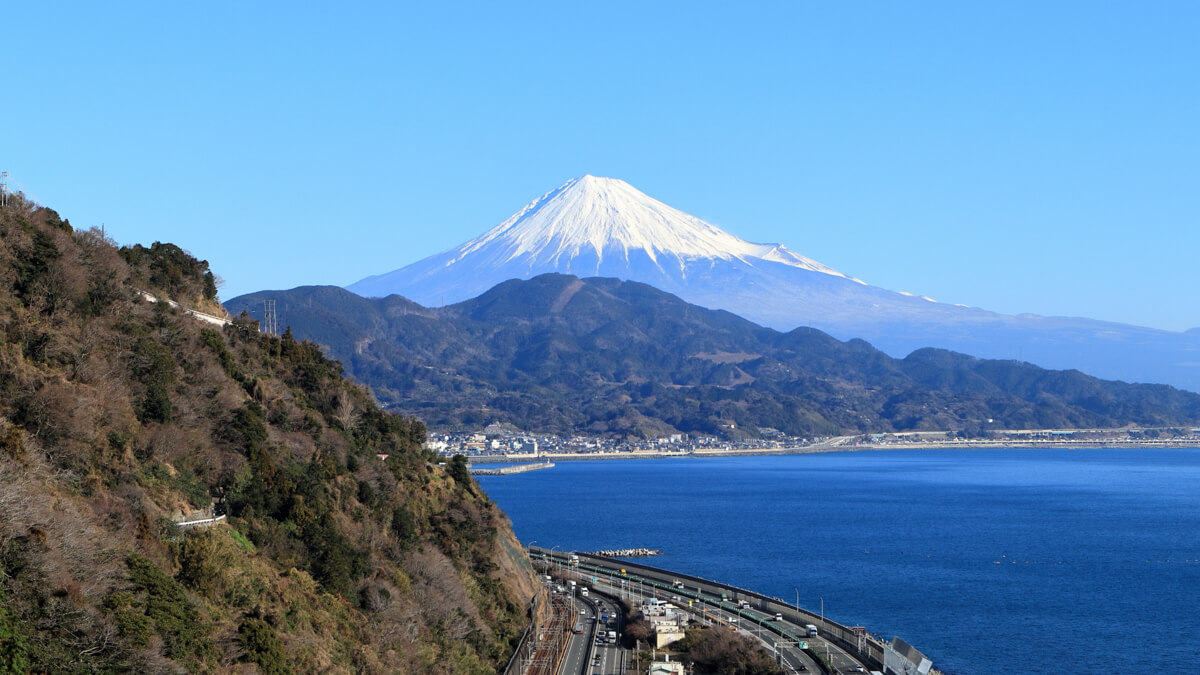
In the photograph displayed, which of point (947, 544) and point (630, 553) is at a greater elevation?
point (947, 544)

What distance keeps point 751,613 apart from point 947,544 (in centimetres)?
2314

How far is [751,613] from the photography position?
3419cm

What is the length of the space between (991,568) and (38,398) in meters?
39.0

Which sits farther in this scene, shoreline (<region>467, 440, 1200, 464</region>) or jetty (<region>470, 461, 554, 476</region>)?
shoreline (<region>467, 440, 1200, 464</region>)

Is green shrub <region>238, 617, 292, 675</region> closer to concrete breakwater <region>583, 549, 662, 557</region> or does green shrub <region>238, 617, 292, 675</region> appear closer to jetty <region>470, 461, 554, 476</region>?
concrete breakwater <region>583, 549, 662, 557</region>

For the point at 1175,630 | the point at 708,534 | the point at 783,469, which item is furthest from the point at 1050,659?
the point at 783,469

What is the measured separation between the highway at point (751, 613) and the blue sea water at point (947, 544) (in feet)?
8.49

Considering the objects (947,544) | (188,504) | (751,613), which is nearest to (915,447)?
(947,544)

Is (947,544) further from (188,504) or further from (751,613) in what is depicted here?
(188,504)

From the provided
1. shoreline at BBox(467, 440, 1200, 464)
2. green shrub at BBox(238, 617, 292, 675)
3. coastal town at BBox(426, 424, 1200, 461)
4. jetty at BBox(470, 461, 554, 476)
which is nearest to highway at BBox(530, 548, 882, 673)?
green shrub at BBox(238, 617, 292, 675)

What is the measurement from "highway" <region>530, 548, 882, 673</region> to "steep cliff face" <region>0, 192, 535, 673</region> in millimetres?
6414

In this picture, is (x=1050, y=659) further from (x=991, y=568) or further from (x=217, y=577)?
(x=217, y=577)

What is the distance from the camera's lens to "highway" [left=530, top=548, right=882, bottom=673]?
92.5ft

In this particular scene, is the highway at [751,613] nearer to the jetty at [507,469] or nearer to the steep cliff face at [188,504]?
the steep cliff face at [188,504]
